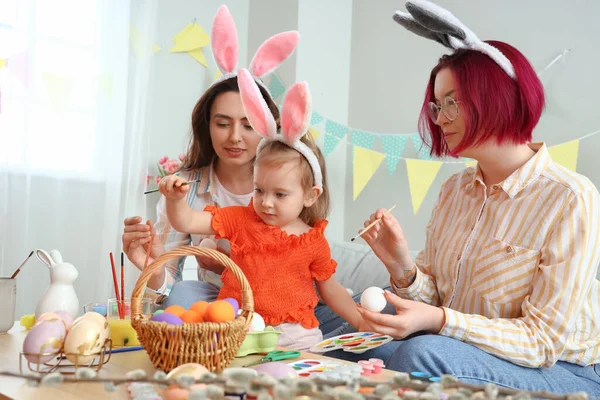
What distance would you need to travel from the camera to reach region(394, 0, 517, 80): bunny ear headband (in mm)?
1455

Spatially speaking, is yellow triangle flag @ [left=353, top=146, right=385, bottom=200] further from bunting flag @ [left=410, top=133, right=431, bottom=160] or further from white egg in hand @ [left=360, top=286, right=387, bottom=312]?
white egg in hand @ [left=360, top=286, right=387, bottom=312]

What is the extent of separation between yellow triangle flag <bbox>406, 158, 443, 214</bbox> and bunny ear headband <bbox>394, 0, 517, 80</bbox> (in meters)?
1.47

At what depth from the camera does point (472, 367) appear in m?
1.27

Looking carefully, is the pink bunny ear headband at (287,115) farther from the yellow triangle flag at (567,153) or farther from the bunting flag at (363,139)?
the bunting flag at (363,139)

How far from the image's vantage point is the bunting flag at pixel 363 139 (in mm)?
3287

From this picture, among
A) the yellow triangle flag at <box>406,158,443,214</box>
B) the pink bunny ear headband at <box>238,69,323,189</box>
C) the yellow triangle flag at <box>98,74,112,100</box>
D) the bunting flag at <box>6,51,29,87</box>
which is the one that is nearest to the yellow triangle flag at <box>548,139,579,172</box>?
the yellow triangle flag at <box>406,158,443,214</box>

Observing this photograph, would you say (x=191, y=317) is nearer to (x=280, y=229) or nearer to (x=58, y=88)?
(x=280, y=229)

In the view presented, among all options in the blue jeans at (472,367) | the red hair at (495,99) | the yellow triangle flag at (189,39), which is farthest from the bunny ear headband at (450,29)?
the yellow triangle flag at (189,39)

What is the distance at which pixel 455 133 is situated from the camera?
4.99 feet

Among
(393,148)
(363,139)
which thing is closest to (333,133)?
(363,139)

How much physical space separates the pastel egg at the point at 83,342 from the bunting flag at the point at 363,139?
2386 millimetres

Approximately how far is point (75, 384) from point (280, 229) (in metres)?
0.78

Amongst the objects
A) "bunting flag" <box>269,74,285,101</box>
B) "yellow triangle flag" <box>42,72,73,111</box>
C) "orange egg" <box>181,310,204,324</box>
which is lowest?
"orange egg" <box>181,310,204,324</box>

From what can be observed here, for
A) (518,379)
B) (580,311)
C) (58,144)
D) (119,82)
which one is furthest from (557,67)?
(58,144)
